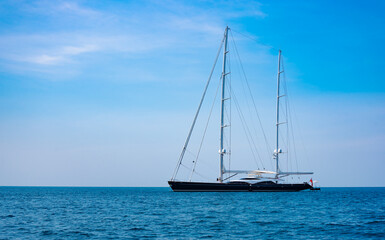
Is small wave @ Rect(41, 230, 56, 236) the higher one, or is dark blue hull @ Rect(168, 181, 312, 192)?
dark blue hull @ Rect(168, 181, 312, 192)

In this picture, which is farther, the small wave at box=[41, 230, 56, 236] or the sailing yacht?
the sailing yacht

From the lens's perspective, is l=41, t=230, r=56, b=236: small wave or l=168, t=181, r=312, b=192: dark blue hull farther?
l=168, t=181, r=312, b=192: dark blue hull

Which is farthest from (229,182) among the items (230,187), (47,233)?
(47,233)

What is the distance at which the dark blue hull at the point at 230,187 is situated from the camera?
70.1 meters

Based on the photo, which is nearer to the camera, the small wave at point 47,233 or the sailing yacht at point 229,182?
the small wave at point 47,233

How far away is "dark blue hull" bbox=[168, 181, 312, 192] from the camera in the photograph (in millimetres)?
70062

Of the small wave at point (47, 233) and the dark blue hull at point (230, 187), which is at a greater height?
the dark blue hull at point (230, 187)

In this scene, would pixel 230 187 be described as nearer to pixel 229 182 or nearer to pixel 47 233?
pixel 229 182

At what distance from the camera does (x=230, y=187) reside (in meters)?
74.7

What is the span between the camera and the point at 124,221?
36.5 m

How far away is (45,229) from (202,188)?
41345mm

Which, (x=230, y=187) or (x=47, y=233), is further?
(x=230, y=187)

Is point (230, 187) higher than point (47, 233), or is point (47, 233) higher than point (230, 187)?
point (230, 187)

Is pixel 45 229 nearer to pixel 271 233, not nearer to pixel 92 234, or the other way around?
pixel 92 234
